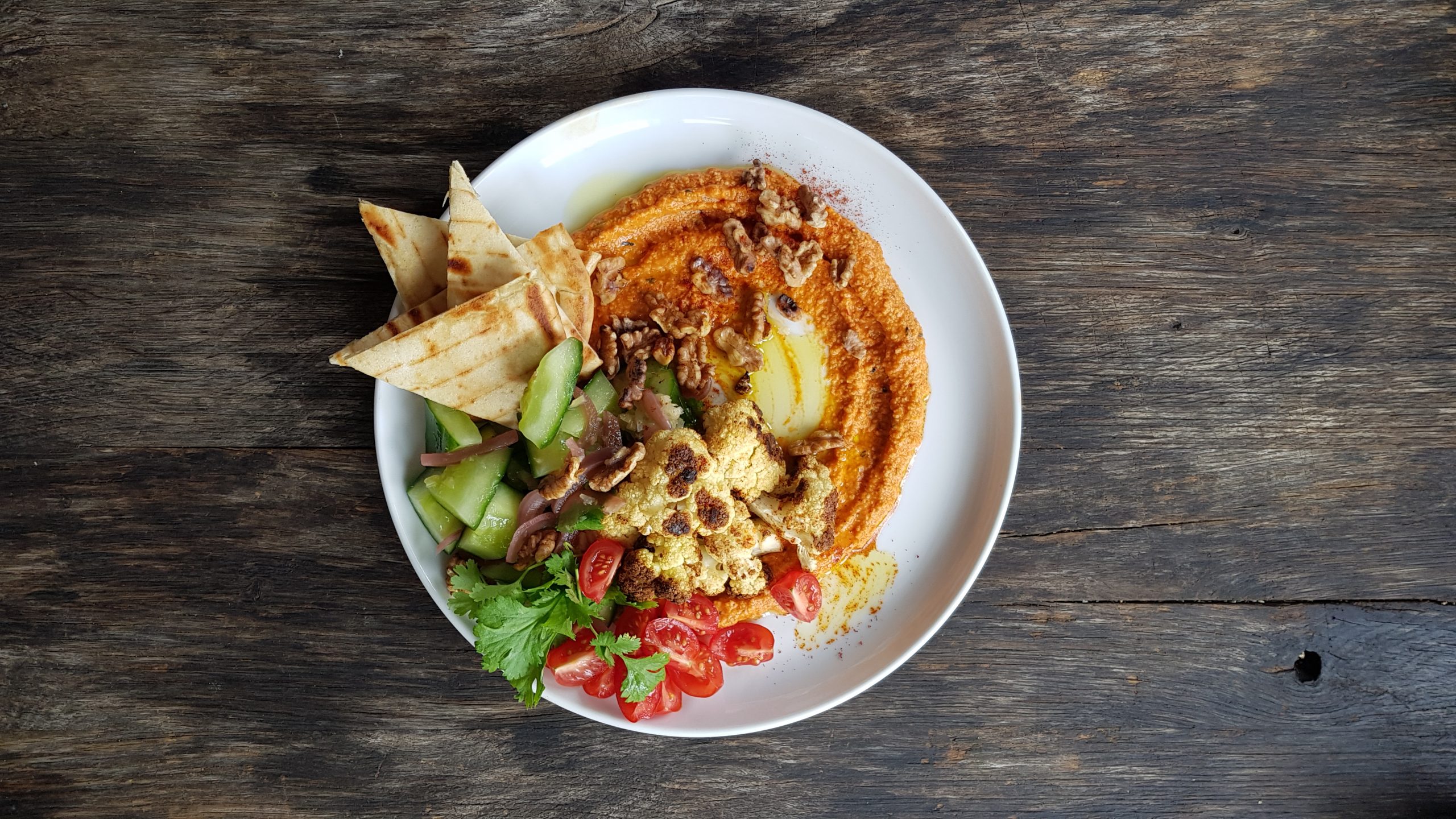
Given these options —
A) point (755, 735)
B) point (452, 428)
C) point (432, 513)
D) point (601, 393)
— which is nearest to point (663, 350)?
point (601, 393)

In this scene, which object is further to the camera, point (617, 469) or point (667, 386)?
point (667, 386)

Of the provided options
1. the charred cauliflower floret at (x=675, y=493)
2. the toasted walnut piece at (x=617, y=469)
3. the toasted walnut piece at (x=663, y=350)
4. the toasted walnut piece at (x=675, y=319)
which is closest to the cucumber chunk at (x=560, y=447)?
the toasted walnut piece at (x=617, y=469)

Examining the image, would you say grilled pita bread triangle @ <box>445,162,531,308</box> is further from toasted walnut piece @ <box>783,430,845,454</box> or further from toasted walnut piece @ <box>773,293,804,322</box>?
toasted walnut piece @ <box>783,430,845,454</box>

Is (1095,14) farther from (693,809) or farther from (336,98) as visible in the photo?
(693,809)

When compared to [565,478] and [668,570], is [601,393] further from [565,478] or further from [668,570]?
[668,570]

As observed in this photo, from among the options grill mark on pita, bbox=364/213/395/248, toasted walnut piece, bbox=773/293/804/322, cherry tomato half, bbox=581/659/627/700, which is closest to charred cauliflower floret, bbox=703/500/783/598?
cherry tomato half, bbox=581/659/627/700
